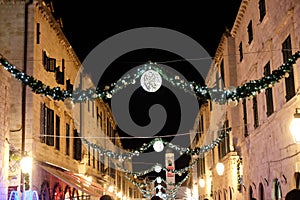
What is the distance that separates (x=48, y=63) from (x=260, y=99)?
31.5 feet

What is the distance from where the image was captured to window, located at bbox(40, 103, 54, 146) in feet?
72.5

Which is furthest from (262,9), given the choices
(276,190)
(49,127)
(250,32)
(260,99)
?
(49,127)

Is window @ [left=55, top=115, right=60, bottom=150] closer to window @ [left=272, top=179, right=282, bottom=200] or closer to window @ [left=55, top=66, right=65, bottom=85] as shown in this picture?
window @ [left=55, top=66, right=65, bottom=85]

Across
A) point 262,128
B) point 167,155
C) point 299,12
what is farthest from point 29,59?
point 167,155

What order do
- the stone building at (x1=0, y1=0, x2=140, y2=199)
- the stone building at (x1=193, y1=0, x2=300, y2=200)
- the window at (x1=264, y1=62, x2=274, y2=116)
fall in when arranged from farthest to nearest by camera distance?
the window at (x1=264, y1=62, x2=274, y2=116)
the stone building at (x1=0, y1=0, x2=140, y2=199)
the stone building at (x1=193, y1=0, x2=300, y2=200)

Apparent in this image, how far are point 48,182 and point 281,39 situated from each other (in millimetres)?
12768

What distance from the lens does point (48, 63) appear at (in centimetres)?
2306

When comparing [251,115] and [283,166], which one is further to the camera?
[251,115]

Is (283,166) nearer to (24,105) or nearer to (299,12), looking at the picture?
(299,12)

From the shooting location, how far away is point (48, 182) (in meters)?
23.5

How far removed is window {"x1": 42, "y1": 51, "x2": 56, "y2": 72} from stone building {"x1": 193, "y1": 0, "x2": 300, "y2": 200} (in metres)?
8.66

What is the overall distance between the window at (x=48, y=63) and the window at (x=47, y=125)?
1760 mm

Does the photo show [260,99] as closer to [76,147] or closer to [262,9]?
[262,9]

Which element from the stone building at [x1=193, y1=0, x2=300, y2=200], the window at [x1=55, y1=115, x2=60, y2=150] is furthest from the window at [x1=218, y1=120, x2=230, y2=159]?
the window at [x1=55, y1=115, x2=60, y2=150]
